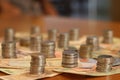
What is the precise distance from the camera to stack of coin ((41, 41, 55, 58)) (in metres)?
1.03

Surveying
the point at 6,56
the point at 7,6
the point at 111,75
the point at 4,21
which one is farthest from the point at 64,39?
the point at 7,6

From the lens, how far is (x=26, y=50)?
115 cm

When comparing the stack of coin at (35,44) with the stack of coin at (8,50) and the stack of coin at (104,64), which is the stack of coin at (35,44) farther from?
the stack of coin at (104,64)

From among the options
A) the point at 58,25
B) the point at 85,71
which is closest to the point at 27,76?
the point at 85,71

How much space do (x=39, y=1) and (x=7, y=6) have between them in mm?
300

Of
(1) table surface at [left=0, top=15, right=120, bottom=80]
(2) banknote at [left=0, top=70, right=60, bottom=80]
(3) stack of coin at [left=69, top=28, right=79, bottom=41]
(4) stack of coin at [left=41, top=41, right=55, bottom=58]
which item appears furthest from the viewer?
(1) table surface at [left=0, top=15, right=120, bottom=80]

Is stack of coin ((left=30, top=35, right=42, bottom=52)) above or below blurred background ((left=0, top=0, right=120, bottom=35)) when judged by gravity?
below

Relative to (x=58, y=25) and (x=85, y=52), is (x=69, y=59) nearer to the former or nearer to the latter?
(x=85, y=52)

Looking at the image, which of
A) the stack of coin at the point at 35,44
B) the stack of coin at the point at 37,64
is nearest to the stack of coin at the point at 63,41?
the stack of coin at the point at 35,44

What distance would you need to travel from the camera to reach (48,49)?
1034 mm

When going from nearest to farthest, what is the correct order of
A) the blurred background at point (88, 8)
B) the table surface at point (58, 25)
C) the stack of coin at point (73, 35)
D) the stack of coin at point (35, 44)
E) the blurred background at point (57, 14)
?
the stack of coin at point (35, 44) < the stack of coin at point (73, 35) < the table surface at point (58, 25) < the blurred background at point (57, 14) < the blurred background at point (88, 8)

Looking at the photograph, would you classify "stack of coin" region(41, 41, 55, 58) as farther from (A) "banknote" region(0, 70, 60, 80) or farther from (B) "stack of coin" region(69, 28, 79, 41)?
(B) "stack of coin" region(69, 28, 79, 41)

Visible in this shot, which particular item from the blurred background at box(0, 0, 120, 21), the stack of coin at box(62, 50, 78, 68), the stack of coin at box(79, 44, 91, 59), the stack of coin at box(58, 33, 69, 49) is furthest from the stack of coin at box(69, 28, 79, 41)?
the blurred background at box(0, 0, 120, 21)

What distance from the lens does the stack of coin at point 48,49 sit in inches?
40.6
